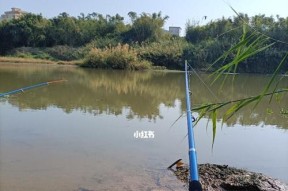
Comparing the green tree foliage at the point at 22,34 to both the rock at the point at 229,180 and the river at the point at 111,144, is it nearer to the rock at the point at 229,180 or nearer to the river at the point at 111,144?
the river at the point at 111,144

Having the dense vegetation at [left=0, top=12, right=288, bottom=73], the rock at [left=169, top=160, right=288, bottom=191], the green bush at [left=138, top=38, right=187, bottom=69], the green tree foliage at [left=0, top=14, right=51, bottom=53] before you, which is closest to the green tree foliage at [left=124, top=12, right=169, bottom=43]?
the dense vegetation at [left=0, top=12, right=288, bottom=73]

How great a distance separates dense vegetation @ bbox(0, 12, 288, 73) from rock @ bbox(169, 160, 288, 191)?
17631 mm

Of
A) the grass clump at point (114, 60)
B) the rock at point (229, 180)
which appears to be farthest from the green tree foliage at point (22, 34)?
the rock at point (229, 180)

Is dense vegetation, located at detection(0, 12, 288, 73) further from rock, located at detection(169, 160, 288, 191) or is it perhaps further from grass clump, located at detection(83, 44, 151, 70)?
rock, located at detection(169, 160, 288, 191)

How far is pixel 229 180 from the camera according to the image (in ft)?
11.1

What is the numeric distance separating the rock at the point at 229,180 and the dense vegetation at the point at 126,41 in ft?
57.8

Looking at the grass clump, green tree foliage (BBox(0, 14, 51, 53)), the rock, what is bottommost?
the rock

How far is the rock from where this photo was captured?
10.7 ft

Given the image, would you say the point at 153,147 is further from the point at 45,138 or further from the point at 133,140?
the point at 45,138

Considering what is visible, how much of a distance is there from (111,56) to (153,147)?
55.0ft

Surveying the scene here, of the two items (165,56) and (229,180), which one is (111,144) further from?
(165,56)

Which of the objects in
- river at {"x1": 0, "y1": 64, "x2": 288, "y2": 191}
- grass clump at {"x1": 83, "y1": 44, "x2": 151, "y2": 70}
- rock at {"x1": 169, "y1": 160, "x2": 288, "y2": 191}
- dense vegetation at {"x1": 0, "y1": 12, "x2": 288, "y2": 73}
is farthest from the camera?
dense vegetation at {"x1": 0, "y1": 12, "x2": 288, "y2": 73}

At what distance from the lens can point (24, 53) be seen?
2598cm

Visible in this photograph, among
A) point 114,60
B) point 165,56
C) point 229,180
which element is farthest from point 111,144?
point 165,56
